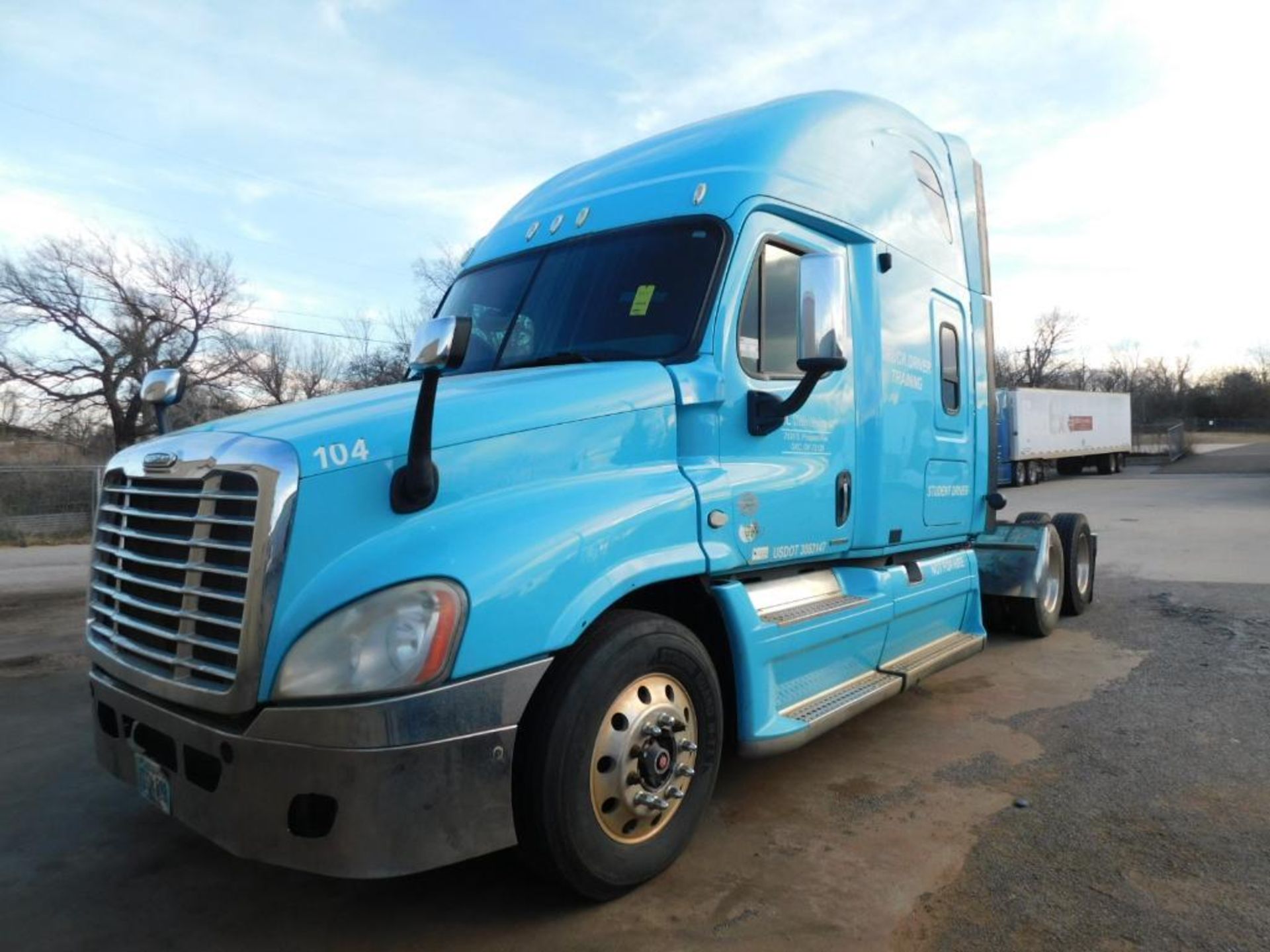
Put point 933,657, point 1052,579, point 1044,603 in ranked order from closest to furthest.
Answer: point 933,657 < point 1044,603 < point 1052,579

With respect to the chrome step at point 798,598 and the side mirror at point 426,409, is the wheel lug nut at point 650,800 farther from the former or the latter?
the side mirror at point 426,409

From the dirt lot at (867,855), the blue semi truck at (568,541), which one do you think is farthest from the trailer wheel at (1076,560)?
the blue semi truck at (568,541)

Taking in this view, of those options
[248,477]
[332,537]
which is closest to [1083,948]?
[332,537]

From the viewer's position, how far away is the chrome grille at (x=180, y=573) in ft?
8.59

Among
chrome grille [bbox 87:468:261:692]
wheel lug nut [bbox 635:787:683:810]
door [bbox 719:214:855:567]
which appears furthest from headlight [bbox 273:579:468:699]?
door [bbox 719:214:855:567]

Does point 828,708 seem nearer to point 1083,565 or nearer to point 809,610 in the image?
point 809,610

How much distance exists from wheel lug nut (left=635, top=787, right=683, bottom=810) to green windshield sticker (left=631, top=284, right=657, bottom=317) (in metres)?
1.97

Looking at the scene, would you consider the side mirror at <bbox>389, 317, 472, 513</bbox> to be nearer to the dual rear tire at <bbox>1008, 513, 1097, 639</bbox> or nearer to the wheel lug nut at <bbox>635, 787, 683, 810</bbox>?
the wheel lug nut at <bbox>635, 787, 683, 810</bbox>

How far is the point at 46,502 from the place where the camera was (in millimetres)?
18641

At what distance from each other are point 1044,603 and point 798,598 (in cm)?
417

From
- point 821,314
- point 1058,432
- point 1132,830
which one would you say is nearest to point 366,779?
point 821,314

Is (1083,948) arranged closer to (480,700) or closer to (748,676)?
(748,676)

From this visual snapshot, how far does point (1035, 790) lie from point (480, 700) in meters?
2.88

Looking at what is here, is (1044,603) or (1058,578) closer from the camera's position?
(1044,603)
